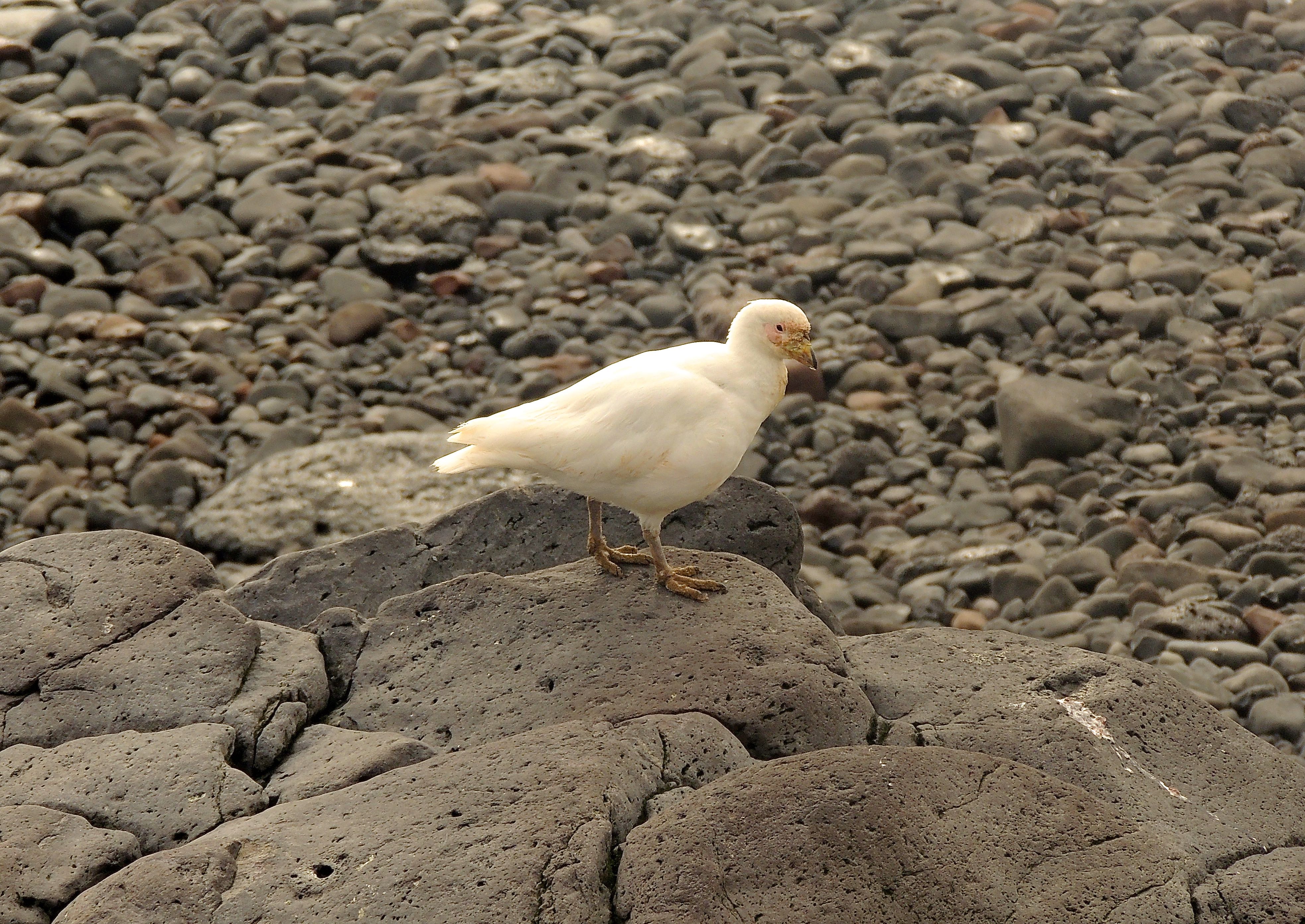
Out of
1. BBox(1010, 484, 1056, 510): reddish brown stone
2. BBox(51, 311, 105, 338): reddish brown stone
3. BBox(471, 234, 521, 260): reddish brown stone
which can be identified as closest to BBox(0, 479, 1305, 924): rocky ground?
BBox(1010, 484, 1056, 510): reddish brown stone

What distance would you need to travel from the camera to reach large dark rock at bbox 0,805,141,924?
4.26 m

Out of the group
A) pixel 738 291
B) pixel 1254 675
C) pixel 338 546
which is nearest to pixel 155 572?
pixel 338 546

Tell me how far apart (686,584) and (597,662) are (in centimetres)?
48

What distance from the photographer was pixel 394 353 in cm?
1095

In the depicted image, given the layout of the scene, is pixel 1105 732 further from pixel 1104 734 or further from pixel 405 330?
pixel 405 330

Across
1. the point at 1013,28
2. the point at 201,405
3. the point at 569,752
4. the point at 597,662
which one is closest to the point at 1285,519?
the point at 597,662

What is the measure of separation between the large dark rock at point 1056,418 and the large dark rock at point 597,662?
4.33 m

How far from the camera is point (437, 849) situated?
4215 mm

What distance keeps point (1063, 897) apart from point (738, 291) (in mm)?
7142

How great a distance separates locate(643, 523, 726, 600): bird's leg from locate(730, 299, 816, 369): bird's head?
2.51 ft

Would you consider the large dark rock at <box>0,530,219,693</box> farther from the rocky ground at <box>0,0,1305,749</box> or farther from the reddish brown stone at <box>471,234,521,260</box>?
the reddish brown stone at <box>471,234,521,260</box>

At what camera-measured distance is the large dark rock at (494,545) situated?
5887 mm

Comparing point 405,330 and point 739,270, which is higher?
point 739,270

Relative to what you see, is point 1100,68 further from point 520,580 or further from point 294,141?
point 520,580
